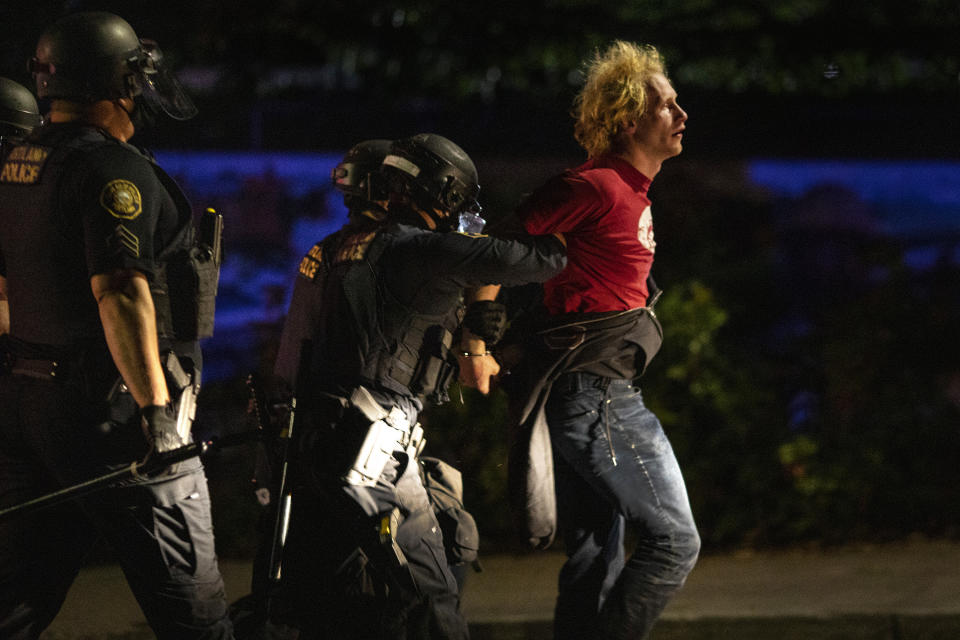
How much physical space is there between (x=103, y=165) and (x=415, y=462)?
134cm

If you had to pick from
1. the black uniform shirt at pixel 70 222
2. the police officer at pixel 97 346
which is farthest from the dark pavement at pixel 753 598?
the black uniform shirt at pixel 70 222

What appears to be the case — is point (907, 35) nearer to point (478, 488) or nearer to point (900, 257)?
point (900, 257)

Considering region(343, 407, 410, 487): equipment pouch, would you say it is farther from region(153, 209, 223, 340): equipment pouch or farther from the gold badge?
the gold badge

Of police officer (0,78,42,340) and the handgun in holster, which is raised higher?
police officer (0,78,42,340)

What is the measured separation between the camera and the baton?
3.23 m

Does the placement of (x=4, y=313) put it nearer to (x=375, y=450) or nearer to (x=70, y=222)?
(x=70, y=222)

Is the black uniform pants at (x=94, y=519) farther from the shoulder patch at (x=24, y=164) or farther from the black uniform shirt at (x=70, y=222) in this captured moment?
the shoulder patch at (x=24, y=164)

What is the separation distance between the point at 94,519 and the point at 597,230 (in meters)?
1.87

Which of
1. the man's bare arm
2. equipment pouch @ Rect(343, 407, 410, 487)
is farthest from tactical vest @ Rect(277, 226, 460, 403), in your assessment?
the man's bare arm

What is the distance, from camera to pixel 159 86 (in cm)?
357

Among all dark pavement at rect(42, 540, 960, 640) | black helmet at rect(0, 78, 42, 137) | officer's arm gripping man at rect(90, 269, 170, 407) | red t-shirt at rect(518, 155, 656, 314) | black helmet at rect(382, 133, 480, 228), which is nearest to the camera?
officer's arm gripping man at rect(90, 269, 170, 407)

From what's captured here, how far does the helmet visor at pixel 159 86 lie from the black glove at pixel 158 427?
2.98ft

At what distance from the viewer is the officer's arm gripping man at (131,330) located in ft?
10.5

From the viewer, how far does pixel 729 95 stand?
914 centimetres
